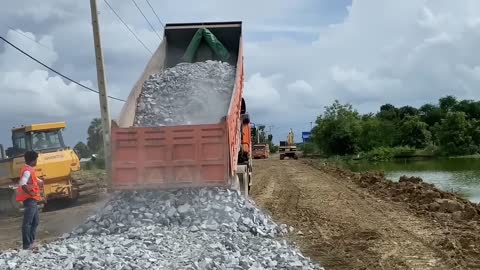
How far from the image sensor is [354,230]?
10.0 metres

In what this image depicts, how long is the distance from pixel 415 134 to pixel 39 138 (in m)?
65.3

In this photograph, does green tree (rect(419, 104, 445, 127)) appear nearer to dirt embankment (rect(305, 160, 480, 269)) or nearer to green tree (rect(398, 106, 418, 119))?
green tree (rect(398, 106, 418, 119))

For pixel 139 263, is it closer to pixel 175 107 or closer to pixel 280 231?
pixel 280 231

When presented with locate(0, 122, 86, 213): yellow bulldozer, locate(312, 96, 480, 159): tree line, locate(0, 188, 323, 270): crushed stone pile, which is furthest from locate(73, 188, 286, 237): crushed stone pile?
locate(312, 96, 480, 159): tree line

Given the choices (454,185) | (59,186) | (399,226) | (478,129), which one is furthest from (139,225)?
(478,129)

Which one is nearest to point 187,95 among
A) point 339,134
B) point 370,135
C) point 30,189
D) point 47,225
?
point 30,189

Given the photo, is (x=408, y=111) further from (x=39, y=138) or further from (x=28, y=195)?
(x=28, y=195)

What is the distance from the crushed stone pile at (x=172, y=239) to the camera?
686 cm

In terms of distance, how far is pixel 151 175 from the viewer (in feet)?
31.9

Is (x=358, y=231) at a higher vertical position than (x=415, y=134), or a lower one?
lower

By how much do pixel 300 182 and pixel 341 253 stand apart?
43.3 feet

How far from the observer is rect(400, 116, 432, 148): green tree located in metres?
74.3

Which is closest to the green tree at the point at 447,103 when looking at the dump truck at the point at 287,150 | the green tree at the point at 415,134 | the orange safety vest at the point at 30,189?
the green tree at the point at 415,134

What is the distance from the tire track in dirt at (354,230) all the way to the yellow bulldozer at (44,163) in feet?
18.4
